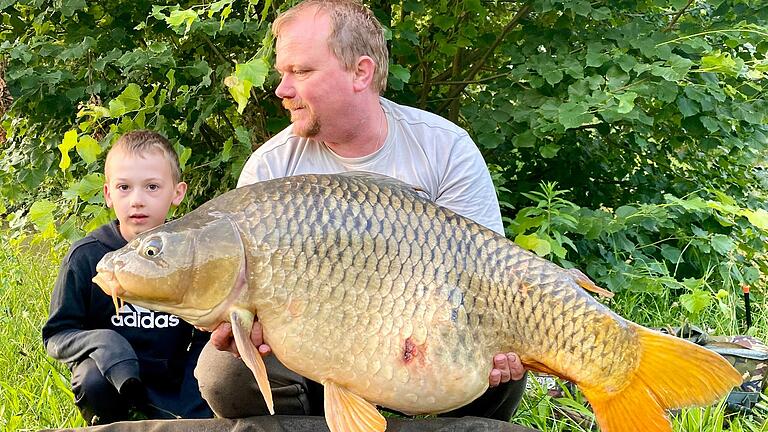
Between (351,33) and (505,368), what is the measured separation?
74 centimetres

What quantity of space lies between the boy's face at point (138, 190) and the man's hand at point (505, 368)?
0.87m

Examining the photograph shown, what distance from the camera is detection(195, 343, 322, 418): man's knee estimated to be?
5.14 feet

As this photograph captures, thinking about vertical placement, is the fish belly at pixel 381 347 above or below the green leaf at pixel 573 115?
below

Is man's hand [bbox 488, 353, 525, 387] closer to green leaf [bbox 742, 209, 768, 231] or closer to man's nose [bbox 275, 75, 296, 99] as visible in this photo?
man's nose [bbox 275, 75, 296, 99]

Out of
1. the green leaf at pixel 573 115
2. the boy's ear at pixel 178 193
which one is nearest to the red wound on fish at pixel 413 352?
the boy's ear at pixel 178 193

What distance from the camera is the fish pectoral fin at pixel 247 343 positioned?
3.99ft

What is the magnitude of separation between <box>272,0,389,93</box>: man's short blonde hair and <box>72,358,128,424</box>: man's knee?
79 centimetres

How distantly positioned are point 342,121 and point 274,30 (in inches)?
10.0

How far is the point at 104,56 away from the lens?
2.45 meters

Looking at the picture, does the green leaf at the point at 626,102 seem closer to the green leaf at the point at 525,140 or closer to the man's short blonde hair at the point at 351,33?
the green leaf at the point at 525,140

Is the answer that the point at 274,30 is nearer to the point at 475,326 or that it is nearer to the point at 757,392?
the point at 475,326

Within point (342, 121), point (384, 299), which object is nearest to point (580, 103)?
point (342, 121)

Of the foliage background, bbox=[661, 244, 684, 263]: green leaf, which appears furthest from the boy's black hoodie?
bbox=[661, 244, 684, 263]: green leaf

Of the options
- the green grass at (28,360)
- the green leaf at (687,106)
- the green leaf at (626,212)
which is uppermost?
the green leaf at (687,106)
